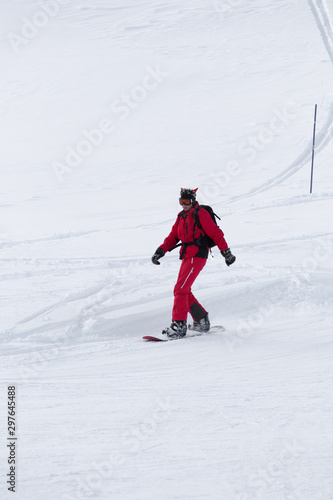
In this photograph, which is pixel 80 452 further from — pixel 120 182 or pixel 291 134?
pixel 291 134

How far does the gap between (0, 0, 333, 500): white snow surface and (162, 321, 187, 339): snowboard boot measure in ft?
0.58

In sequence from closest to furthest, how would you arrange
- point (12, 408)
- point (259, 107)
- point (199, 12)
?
1. point (12, 408)
2. point (259, 107)
3. point (199, 12)

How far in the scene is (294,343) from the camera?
5.82 metres

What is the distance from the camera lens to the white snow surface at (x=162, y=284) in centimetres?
379

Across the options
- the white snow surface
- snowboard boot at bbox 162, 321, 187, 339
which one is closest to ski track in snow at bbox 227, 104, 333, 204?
the white snow surface

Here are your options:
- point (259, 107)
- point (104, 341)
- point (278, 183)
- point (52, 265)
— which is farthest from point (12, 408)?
point (259, 107)

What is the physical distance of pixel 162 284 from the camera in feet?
24.7

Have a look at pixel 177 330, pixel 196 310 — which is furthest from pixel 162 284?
pixel 177 330

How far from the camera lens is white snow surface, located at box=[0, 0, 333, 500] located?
3787 millimetres

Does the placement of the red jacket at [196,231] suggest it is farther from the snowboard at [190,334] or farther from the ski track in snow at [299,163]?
the ski track in snow at [299,163]

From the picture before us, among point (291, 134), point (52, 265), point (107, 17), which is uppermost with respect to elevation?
point (107, 17)

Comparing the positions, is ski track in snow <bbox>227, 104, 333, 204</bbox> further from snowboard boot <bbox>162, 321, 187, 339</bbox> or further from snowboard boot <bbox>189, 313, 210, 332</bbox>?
snowboard boot <bbox>162, 321, 187, 339</bbox>

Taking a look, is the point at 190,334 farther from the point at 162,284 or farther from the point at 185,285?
the point at 162,284

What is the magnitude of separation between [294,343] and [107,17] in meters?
32.0
